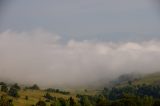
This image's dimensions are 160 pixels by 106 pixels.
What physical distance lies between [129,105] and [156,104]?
17.0m

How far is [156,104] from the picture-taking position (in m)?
186

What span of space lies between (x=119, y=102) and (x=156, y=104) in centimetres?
2143

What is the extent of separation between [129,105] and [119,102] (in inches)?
210

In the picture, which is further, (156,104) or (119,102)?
(119,102)

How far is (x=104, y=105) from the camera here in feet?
654

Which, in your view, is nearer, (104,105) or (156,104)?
(156,104)

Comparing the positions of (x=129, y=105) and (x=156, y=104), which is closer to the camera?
(x=156, y=104)

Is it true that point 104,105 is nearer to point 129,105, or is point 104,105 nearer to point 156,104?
point 129,105

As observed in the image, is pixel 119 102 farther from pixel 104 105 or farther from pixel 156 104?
pixel 156 104

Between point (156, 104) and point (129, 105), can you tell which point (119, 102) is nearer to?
point (129, 105)

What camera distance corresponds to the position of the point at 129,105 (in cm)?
19838

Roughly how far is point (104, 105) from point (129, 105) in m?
12.8

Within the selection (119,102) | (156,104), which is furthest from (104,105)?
(156,104)

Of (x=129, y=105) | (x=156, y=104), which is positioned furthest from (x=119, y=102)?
(x=156, y=104)
